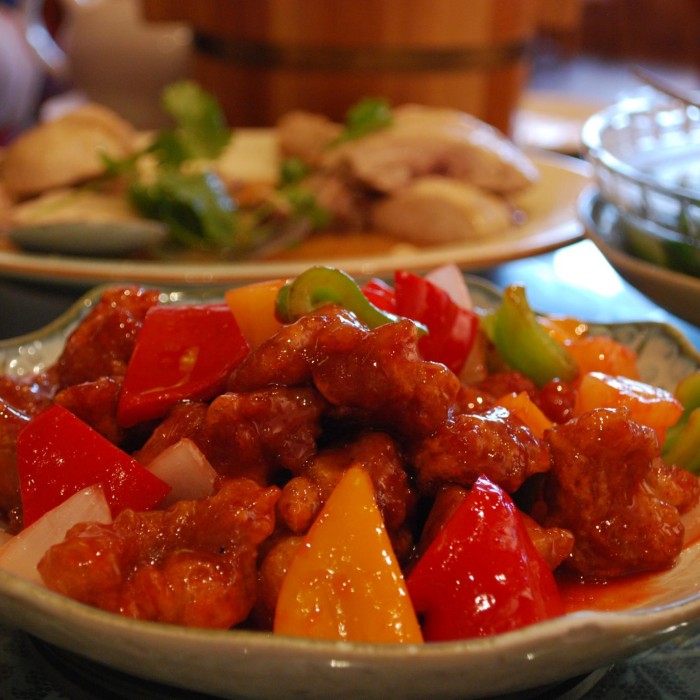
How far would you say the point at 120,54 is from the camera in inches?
196

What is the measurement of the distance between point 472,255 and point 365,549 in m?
1.56

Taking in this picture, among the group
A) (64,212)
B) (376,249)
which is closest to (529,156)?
(376,249)

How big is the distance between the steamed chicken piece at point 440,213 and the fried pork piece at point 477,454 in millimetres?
1712

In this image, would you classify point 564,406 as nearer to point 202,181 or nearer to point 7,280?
point 7,280

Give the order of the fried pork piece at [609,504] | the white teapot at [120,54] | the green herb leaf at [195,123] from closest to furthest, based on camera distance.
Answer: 1. the fried pork piece at [609,504]
2. the green herb leaf at [195,123]
3. the white teapot at [120,54]

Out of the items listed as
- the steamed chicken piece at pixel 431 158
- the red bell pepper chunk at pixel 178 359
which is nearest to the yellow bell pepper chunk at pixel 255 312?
the red bell pepper chunk at pixel 178 359

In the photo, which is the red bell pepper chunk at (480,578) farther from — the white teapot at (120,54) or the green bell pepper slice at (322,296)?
the white teapot at (120,54)

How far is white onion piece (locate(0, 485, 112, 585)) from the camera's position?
973 millimetres

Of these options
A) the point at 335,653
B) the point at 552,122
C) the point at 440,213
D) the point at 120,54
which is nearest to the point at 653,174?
the point at 440,213

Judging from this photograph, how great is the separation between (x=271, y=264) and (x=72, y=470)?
52.3 inches

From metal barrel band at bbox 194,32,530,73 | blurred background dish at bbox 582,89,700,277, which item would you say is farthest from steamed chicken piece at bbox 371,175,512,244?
metal barrel band at bbox 194,32,530,73

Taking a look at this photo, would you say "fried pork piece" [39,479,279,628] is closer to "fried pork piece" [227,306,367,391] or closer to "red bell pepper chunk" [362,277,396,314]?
"fried pork piece" [227,306,367,391]

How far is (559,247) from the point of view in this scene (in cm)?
250

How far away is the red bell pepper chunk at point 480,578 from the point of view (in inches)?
35.3
